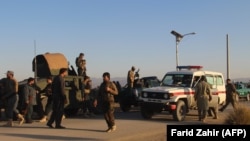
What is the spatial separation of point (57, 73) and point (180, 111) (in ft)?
21.2

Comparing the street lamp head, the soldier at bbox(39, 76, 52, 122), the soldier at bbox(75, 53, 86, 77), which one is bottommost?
the soldier at bbox(39, 76, 52, 122)

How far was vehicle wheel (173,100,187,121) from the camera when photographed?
19281 mm

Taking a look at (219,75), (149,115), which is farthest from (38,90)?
(219,75)

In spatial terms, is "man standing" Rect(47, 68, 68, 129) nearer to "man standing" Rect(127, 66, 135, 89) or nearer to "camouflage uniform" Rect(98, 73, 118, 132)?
"camouflage uniform" Rect(98, 73, 118, 132)

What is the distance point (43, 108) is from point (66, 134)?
4.74 meters

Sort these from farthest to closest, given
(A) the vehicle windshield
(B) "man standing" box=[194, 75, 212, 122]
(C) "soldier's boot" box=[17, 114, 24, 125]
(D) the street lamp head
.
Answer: (D) the street lamp head → (A) the vehicle windshield → (B) "man standing" box=[194, 75, 212, 122] → (C) "soldier's boot" box=[17, 114, 24, 125]

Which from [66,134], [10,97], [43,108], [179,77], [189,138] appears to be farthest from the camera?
[179,77]

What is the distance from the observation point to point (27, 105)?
59.0 ft

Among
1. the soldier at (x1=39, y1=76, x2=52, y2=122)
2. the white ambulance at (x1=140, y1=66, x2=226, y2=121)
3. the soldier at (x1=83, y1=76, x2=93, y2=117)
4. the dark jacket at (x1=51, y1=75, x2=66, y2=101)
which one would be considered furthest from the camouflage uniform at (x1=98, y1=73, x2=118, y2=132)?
the soldier at (x1=83, y1=76, x2=93, y2=117)

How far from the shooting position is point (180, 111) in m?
19.5

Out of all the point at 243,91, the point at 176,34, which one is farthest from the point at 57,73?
the point at 243,91

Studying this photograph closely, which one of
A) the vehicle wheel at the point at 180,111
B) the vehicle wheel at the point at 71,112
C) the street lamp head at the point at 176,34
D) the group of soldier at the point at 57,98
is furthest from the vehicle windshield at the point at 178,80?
the street lamp head at the point at 176,34

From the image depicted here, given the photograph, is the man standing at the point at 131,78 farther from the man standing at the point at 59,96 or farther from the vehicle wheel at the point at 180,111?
the man standing at the point at 59,96

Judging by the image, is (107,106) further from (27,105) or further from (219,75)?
(219,75)
